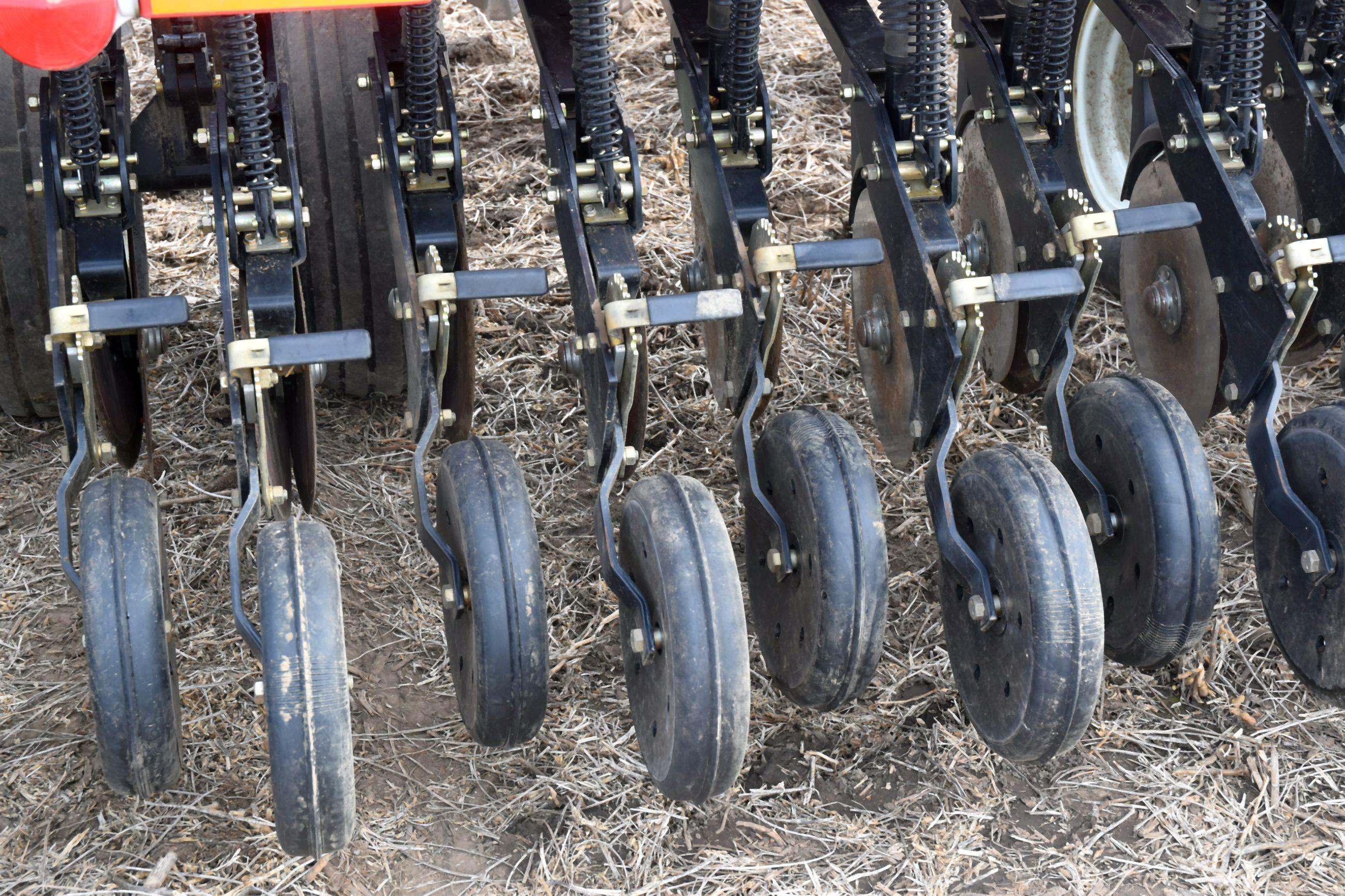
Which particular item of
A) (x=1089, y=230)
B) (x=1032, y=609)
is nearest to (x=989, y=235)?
(x=1089, y=230)

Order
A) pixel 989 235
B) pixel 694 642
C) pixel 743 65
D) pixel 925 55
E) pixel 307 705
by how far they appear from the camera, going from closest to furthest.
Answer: pixel 307 705
pixel 694 642
pixel 925 55
pixel 743 65
pixel 989 235

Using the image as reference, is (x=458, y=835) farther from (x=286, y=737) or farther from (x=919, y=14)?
(x=919, y=14)

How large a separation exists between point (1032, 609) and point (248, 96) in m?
1.48

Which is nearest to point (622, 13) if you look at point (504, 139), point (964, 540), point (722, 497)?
point (504, 139)

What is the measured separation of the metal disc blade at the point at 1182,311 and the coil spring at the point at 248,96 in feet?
5.36

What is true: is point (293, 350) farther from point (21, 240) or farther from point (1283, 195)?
point (1283, 195)

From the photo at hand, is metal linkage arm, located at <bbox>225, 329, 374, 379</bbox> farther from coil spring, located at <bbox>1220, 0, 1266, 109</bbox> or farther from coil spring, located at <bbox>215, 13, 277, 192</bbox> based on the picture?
coil spring, located at <bbox>1220, 0, 1266, 109</bbox>

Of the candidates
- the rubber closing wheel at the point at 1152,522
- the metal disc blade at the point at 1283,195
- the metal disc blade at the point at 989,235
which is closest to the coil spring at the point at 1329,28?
the metal disc blade at the point at 1283,195

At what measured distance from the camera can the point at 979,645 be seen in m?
2.37

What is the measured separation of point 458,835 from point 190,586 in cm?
84

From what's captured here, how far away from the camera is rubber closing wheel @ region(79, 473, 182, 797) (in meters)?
2.08

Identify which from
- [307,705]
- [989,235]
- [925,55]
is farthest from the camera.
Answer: [989,235]

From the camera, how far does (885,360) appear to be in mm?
2766

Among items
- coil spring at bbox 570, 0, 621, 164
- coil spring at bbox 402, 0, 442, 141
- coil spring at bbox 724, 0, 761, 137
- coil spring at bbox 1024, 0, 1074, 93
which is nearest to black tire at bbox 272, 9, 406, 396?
coil spring at bbox 402, 0, 442, 141
